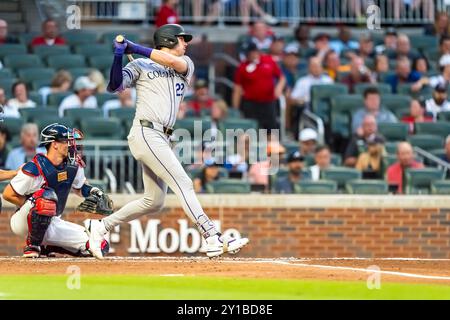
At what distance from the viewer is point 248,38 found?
69.4 feet

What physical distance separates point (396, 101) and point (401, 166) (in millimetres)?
→ 2576

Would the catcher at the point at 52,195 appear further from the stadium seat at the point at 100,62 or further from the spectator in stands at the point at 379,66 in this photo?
the spectator in stands at the point at 379,66

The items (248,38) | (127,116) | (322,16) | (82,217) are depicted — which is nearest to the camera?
(82,217)

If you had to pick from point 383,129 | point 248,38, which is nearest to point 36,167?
point 383,129

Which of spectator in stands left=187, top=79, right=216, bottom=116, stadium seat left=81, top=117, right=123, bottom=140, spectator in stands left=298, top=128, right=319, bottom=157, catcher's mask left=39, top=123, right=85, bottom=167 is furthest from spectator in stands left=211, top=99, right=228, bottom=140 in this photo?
catcher's mask left=39, top=123, right=85, bottom=167

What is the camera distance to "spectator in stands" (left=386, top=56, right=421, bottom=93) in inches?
798

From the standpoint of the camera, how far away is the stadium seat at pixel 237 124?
17.7m

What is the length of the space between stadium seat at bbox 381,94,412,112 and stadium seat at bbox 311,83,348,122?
634 mm

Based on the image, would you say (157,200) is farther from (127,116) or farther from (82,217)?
(127,116)

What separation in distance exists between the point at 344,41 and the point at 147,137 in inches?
419

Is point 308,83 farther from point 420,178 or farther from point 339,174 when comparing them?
point 420,178

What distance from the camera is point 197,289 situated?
10133 millimetres

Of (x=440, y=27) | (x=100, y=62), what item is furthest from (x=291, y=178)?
(x=440, y=27)

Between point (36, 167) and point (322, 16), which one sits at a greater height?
point (322, 16)
